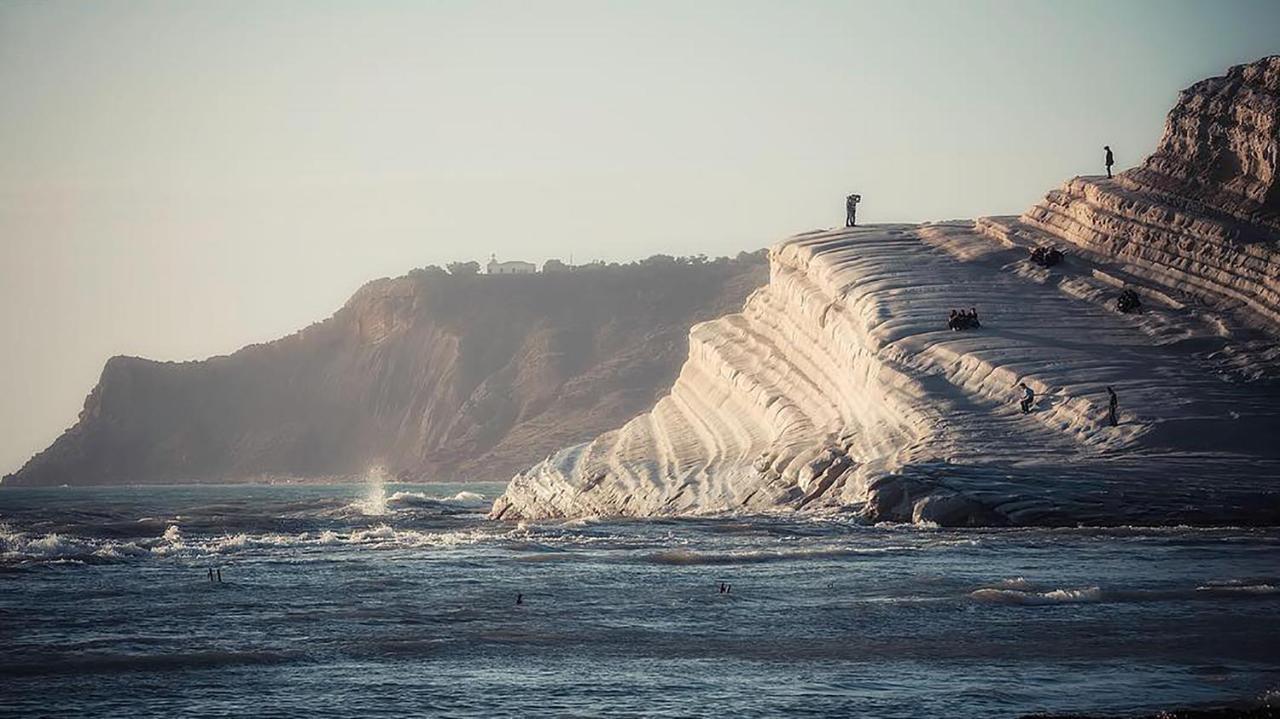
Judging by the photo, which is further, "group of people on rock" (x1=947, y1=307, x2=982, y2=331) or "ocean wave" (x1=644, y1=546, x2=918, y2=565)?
"group of people on rock" (x1=947, y1=307, x2=982, y2=331)

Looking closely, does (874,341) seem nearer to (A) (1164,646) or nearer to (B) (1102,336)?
(B) (1102,336)

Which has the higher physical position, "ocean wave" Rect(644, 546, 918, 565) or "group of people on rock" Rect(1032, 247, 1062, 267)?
"group of people on rock" Rect(1032, 247, 1062, 267)

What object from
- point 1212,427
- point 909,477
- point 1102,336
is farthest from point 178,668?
point 1102,336

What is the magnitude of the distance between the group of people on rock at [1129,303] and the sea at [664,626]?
22.4 meters

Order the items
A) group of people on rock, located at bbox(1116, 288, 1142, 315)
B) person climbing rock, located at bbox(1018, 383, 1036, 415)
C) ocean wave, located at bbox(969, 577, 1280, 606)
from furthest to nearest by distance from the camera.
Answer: group of people on rock, located at bbox(1116, 288, 1142, 315) → person climbing rock, located at bbox(1018, 383, 1036, 415) → ocean wave, located at bbox(969, 577, 1280, 606)

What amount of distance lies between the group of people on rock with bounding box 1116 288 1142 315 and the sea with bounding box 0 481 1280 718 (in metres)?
22.4

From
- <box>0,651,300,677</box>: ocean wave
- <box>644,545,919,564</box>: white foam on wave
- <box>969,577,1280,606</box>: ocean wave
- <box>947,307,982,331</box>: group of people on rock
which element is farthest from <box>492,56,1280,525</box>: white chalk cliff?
<box>0,651,300,677</box>: ocean wave

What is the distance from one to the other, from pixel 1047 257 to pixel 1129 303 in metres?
6.93

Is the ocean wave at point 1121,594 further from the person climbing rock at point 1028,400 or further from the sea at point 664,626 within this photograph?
the person climbing rock at point 1028,400

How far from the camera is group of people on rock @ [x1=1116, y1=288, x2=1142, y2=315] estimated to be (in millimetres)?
68000

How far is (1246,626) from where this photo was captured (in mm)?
26109

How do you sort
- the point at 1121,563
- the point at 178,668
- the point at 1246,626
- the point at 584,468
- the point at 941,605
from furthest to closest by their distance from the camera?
the point at 584,468
the point at 1121,563
the point at 941,605
the point at 1246,626
the point at 178,668

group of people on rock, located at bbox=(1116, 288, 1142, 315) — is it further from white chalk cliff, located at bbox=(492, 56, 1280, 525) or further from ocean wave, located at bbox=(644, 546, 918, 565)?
ocean wave, located at bbox=(644, 546, 918, 565)

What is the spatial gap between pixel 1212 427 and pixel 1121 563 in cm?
2108
